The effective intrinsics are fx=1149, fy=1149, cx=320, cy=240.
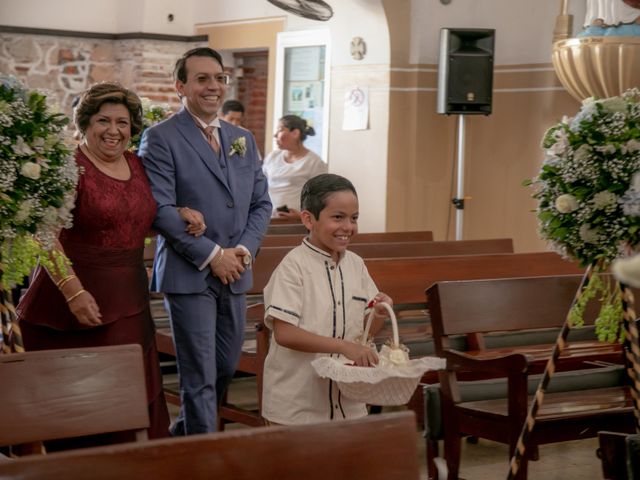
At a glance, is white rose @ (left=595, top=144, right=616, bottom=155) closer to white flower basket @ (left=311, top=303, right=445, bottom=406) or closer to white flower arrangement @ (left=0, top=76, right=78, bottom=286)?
white flower basket @ (left=311, top=303, right=445, bottom=406)

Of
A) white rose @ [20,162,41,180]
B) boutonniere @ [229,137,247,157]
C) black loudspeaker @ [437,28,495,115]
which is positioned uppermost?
black loudspeaker @ [437,28,495,115]

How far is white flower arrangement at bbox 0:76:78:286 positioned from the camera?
3.62 metres

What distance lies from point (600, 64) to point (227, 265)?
5330 millimetres

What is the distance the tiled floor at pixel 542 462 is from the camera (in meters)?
5.43

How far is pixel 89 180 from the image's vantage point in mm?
4383

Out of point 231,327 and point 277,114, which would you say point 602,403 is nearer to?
point 231,327

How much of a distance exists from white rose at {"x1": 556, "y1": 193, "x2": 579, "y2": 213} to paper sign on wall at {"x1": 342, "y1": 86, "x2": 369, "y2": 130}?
692 cm

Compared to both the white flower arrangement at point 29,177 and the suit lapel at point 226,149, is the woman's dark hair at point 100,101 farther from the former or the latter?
the white flower arrangement at point 29,177

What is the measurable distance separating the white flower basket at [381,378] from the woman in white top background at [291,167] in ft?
20.3

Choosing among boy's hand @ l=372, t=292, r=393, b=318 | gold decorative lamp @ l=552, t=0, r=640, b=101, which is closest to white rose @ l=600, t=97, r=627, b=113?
boy's hand @ l=372, t=292, r=393, b=318

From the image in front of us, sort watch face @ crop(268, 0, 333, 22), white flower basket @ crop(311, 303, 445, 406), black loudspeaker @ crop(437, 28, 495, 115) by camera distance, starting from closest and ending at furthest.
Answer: white flower basket @ crop(311, 303, 445, 406)
black loudspeaker @ crop(437, 28, 495, 115)
watch face @ crop(268, 0, 333, 22)

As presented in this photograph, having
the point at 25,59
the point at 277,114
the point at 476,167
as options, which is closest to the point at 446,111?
the point at 476,167

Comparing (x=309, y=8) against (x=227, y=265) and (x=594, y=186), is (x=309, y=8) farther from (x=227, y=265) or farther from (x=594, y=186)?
(x=594, y=186)

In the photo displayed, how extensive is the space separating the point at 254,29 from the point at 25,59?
2.58 m
